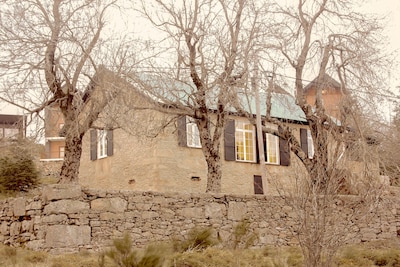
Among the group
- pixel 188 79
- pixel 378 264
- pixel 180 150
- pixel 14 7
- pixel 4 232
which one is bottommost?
pixel 378 264

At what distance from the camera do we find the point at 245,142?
22609 millimetres

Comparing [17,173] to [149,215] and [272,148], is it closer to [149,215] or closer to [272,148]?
[149,215]

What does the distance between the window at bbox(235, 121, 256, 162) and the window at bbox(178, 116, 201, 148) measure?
6.57ft

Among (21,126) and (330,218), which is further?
(21,126)

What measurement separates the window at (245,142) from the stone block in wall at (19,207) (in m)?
11.1

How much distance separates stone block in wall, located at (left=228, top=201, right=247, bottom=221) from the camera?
45.8 feet

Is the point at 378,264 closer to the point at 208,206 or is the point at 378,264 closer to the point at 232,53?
the point at 208,206

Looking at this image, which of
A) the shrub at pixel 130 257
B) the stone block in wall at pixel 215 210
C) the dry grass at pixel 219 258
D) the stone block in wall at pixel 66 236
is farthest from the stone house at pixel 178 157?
the shrub at pixel 130 257

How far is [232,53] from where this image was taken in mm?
16062

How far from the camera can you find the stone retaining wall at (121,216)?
460 inches

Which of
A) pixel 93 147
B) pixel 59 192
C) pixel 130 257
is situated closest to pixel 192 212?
pixel 59 192

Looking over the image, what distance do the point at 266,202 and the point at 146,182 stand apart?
6.66 metres

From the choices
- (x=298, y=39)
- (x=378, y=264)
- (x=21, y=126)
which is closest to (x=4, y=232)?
(x=21, y=126)

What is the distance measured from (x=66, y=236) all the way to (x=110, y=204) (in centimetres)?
117
